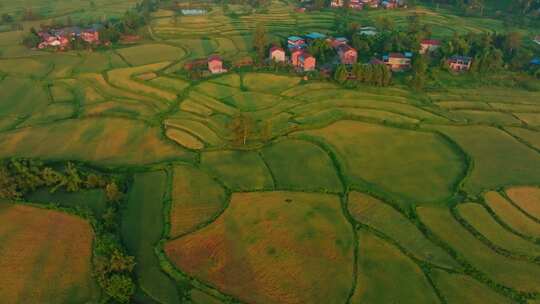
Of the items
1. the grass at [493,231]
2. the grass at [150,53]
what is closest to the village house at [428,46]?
the grass at [150,53]

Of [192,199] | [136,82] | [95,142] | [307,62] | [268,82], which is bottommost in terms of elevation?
[192,199]

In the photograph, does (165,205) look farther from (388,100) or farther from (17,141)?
(388,100)

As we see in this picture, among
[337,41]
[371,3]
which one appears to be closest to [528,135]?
[337,41]

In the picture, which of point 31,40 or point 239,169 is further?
point 31,40

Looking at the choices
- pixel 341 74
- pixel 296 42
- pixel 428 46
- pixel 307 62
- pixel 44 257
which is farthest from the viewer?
pixel 296 42

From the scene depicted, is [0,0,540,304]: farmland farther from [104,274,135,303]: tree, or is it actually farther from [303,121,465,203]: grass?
[104,274,135,303]: tree

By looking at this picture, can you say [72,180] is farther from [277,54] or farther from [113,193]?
[277,54]

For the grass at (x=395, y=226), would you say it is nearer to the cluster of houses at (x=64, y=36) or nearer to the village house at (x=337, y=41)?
the village house at (x=337, y=41)

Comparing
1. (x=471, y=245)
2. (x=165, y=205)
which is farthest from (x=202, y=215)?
(x=471, y=245)
